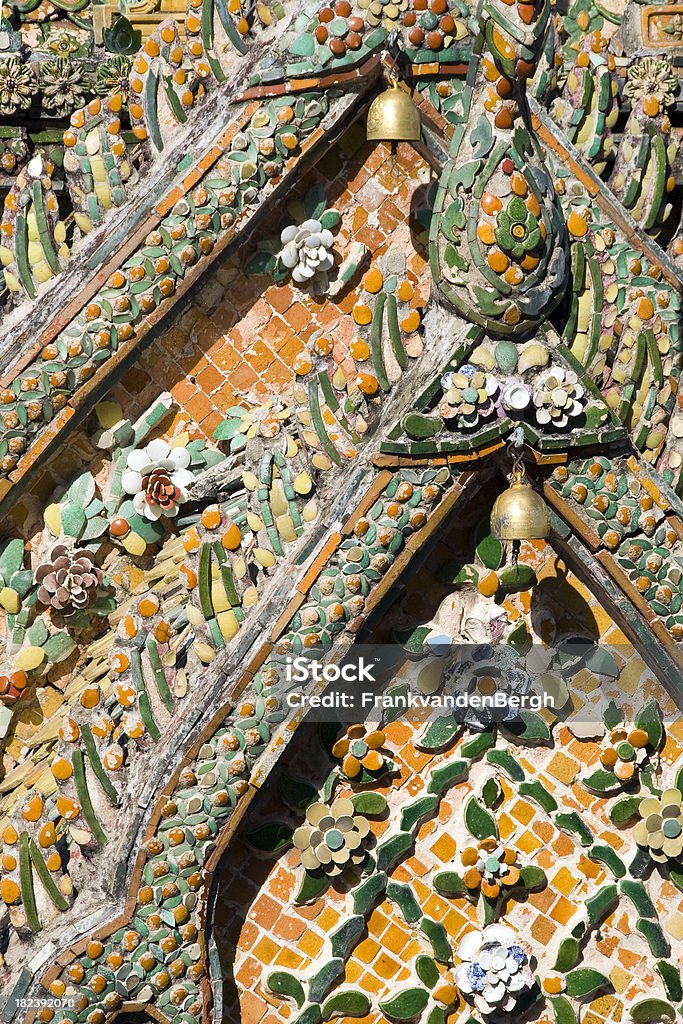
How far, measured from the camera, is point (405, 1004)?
588 centimetres

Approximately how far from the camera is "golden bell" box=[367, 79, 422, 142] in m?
5.49

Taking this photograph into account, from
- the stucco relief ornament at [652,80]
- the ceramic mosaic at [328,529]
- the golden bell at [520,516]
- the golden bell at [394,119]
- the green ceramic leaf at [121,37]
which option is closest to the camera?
the golden bell at [520,516]

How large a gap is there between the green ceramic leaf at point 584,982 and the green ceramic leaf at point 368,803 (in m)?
0.90

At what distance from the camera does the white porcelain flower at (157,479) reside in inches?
229

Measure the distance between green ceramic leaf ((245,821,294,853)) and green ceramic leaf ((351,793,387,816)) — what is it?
24 centimetres

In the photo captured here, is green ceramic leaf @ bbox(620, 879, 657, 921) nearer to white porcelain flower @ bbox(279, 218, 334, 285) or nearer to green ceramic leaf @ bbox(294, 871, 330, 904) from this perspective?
green ceramic leaf @ bbox(294, 871, 330, 904)

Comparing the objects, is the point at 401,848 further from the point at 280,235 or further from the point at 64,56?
the point at 64,56

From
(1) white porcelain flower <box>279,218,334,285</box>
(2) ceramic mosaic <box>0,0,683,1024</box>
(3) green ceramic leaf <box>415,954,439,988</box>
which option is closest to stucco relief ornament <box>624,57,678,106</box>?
(2) ceramic mosaic <box>0,0,683,1024</box>

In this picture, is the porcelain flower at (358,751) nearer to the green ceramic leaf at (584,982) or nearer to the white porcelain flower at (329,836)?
the white porcelain flower at (329,836)

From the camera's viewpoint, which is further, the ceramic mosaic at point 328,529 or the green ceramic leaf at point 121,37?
the green ceramic leaf at point 121,37

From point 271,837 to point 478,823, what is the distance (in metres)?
0.71

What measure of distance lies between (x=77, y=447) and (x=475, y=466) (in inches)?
53.7

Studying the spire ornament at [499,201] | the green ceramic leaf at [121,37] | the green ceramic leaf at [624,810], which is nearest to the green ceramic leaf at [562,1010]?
the green ceramic leaf at [624,810]

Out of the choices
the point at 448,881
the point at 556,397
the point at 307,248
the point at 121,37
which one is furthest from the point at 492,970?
the point at 121,37
